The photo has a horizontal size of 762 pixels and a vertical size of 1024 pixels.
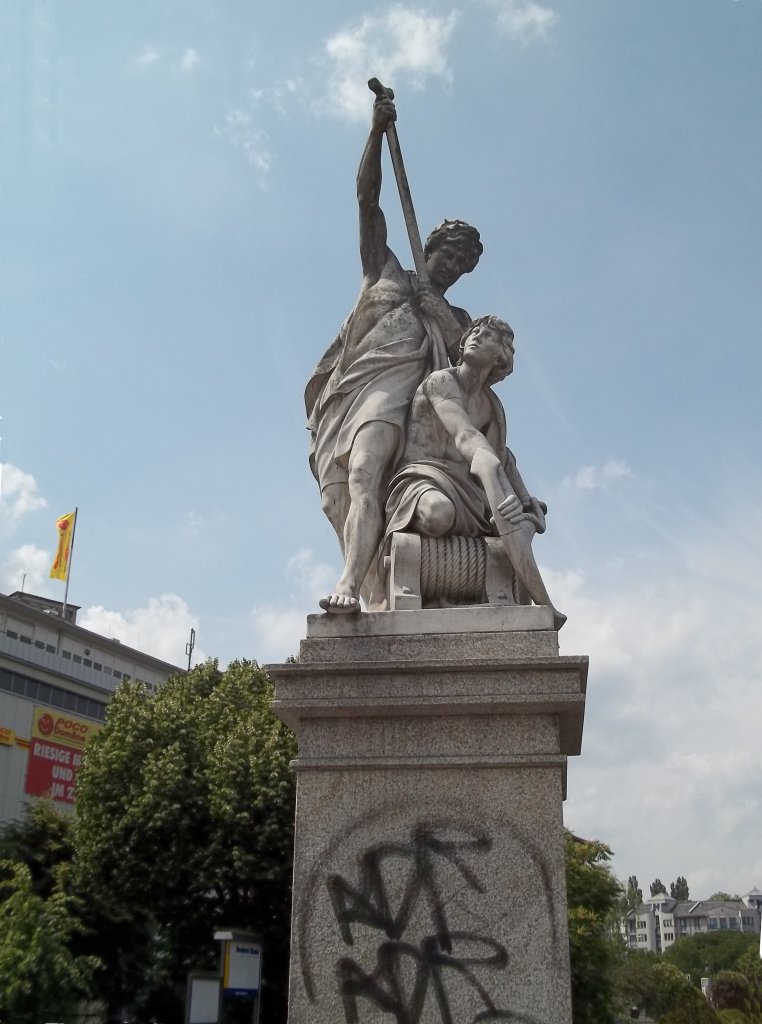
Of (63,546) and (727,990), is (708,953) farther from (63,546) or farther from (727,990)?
(63,546)

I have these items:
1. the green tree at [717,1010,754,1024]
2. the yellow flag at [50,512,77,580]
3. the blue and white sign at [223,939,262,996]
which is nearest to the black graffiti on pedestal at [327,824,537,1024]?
the blue and white sign at [223,939,262,996]

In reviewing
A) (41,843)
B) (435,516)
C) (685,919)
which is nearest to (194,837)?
(41,843)

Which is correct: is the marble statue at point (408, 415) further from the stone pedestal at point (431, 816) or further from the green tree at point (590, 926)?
the green tree at point (590, 926)

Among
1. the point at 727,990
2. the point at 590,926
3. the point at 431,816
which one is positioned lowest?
the point at 727,990

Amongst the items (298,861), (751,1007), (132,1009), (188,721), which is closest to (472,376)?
(298,861)

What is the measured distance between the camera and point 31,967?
678 inches

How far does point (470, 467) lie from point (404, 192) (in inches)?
98.2

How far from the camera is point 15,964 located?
17.2 m

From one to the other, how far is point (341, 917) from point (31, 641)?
3622cm

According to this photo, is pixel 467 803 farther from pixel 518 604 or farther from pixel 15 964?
pixel 15 964

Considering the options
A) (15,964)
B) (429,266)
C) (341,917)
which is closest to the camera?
(341,917)

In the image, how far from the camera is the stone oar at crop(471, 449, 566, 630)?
21.6 feet

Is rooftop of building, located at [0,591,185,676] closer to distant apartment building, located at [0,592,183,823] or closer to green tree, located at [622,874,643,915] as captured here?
distant apartment building, located at [0,592,183,823]

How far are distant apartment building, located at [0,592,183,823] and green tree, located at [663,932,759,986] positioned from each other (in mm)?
63344
